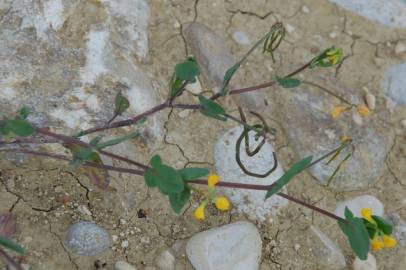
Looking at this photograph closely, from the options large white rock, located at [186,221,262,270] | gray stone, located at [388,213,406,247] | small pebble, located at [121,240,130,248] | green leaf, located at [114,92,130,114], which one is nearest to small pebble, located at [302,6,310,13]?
gray stone, located at [388,213,406,247]

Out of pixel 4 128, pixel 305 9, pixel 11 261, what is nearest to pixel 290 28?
pixel 305 9

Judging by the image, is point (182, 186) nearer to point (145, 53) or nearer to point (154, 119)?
point (154, 119)

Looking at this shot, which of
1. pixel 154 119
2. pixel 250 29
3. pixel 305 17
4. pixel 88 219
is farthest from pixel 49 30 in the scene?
pixel 305 17

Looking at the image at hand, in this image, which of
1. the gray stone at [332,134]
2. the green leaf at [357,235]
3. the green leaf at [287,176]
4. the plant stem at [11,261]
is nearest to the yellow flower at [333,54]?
the green leaf at [287,176]

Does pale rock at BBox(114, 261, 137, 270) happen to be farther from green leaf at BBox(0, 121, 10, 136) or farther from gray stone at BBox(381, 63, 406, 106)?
gray stone at BBox(381, 63, 406, 106)

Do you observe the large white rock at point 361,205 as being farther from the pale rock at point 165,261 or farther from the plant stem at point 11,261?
the plant stem at point 11,261

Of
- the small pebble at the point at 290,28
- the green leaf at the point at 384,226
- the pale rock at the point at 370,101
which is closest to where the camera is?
the green leaf at the point at 384,226

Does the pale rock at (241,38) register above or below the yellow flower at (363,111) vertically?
above
